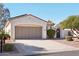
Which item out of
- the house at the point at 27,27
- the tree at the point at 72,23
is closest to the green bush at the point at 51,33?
the house at the point at 27,27

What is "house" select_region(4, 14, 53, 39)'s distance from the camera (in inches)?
1316

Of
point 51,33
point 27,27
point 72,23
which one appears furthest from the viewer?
point 51,33

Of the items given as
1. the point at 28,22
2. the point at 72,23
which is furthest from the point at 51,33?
the point at 72,23

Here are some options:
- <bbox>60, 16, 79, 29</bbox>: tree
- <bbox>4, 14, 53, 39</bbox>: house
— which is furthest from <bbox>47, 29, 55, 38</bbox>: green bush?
<bbox>60, 16, 79, 29</bbox>: tree

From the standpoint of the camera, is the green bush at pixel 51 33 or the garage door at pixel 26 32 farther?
the green bush at pixel 51 33

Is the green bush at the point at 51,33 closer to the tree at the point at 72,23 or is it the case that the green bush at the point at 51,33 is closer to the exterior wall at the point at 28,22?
the exterior wall at the point at 28,22

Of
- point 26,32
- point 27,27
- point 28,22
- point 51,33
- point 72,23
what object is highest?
point 28,22

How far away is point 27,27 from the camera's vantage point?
3391cm

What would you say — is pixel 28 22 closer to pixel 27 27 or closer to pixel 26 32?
pixel 27 27

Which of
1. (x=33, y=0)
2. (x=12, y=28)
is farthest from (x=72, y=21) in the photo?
(x=33, y=0)

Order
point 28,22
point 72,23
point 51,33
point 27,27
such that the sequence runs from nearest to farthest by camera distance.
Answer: point 72,23 < point 28,22 < point 27,27 < point 51,33

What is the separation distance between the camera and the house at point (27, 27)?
3344 centimetres

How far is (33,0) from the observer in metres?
10.3

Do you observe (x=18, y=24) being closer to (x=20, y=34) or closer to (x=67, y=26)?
(x=20, y=34)
